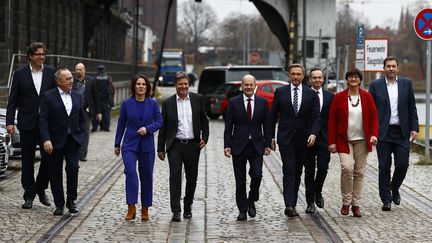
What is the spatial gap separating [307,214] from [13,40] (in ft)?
82.4

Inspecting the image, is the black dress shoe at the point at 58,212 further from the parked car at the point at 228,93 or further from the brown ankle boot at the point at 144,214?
the parked car at the point at 228,93

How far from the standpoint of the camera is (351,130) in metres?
12.2

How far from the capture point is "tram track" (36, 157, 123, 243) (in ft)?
34.5

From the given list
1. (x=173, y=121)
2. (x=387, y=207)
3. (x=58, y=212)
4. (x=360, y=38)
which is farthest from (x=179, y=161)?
(x=360, y=38)

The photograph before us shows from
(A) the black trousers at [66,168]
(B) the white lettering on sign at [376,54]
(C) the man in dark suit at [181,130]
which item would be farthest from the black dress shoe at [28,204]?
(B) the white lettering on sign at [376,54]

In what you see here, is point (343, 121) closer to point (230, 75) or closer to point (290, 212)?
point (290, 212)

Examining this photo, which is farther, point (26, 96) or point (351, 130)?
point (26, 96)

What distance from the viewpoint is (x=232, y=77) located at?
131 feet

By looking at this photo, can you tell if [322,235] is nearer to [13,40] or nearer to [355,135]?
[355,135]

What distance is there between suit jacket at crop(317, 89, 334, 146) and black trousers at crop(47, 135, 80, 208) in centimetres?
270

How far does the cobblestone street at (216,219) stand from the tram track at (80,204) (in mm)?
37

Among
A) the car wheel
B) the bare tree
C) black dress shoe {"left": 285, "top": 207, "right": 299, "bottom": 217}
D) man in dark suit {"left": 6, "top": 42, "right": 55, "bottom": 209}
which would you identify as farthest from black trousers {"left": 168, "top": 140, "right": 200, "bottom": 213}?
the bare tree

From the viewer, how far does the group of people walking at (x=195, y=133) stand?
1191 centimetres

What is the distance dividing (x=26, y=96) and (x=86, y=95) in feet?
16.6
